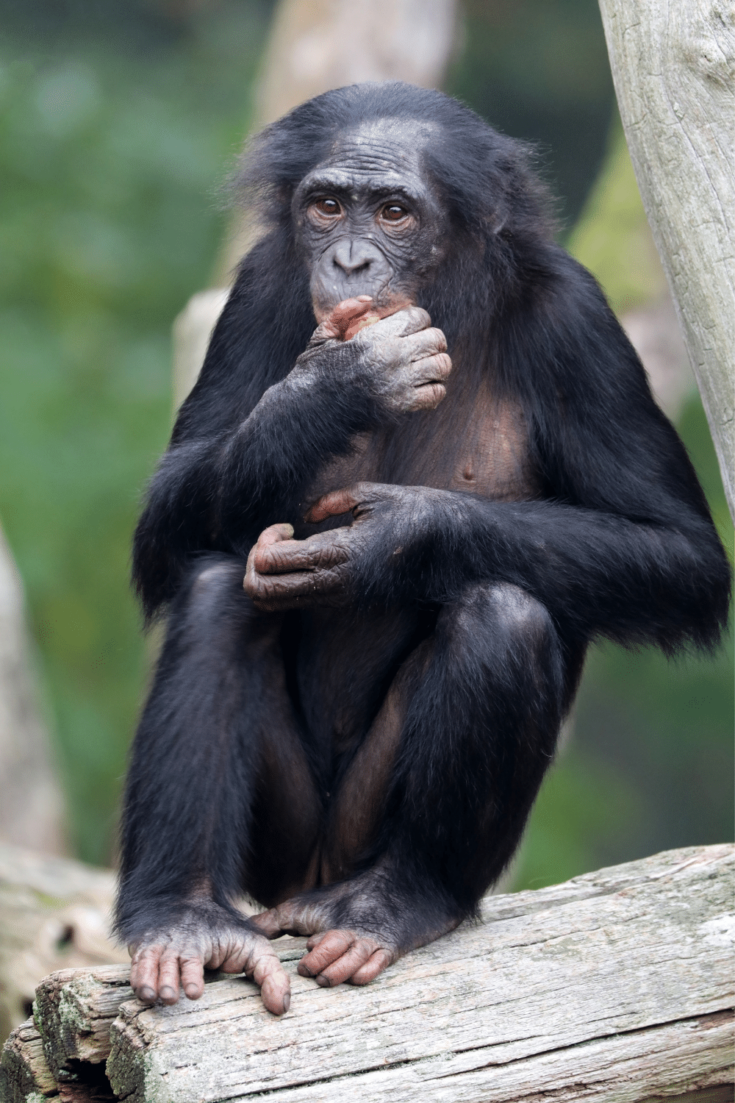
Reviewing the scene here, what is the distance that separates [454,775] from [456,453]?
94 cm

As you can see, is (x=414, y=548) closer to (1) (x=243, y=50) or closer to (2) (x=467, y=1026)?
(2) (x=467, y=1026)

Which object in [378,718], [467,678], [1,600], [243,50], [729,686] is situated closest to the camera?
[467,678]

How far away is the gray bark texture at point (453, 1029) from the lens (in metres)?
2.52

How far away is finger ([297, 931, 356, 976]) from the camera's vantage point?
2.81 metres

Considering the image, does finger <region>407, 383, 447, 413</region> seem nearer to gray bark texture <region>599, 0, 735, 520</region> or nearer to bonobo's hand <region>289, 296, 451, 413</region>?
bonobo's hand <region>289, 296, 451, 413</region>

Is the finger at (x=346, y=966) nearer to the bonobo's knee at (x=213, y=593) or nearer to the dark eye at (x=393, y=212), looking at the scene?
the bonobo's knee at (x=213, y=593)

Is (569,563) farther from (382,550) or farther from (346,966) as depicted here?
(346,966)

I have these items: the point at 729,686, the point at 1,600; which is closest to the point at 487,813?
the point at 1,600

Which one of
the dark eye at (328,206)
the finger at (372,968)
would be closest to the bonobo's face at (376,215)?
the dark eye at (328,206)

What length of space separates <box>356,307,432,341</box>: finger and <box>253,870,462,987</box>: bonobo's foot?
129 centimetres

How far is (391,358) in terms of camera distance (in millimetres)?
3086

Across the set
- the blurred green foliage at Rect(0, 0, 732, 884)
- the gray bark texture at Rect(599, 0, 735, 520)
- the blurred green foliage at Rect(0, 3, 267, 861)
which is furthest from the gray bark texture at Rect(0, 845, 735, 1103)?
the blurred green foliage at Rect(0, 3, 267, 861)

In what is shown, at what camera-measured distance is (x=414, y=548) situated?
3162mm

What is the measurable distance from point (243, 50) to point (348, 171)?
8841mm
